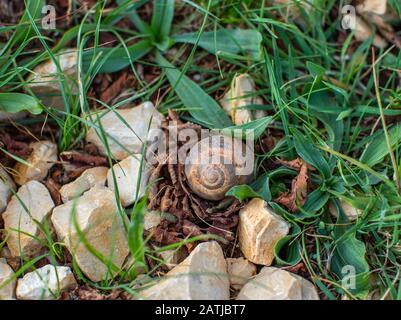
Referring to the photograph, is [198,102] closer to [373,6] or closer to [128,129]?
[128,129]

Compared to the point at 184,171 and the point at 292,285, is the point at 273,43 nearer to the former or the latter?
the point at 184,171

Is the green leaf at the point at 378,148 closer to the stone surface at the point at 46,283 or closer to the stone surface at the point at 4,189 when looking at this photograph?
the stone surface at the point at 46,283

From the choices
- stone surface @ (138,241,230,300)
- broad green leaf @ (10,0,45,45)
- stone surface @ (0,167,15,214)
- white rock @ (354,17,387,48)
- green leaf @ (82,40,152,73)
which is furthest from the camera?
white rock @ (354,17,387,48)

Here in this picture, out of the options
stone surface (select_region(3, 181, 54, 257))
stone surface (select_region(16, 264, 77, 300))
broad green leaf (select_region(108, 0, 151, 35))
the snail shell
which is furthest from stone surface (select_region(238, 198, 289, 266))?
broad green leaf (select_region(108, 0, 151, 35))

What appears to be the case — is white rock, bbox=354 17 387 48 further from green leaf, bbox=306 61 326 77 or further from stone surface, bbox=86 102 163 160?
stone surface, bbox=86 102 163 160

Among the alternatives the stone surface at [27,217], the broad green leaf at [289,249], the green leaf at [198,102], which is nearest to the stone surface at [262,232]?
the broad green leaf at [289,249]
